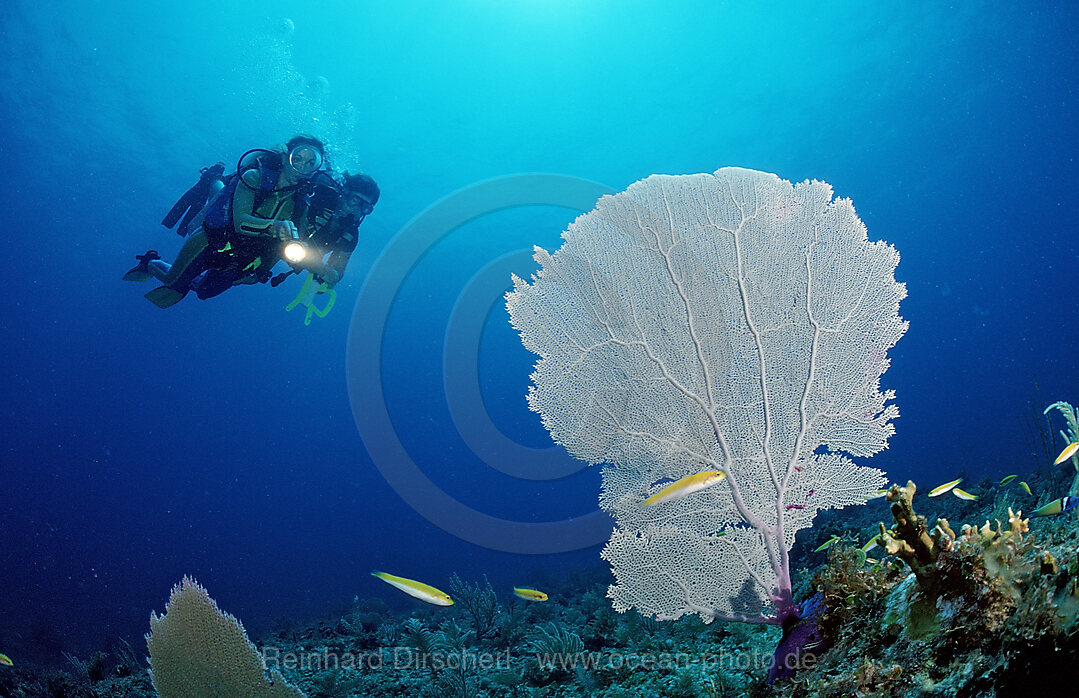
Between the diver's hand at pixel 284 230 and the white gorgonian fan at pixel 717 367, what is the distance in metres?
4.64

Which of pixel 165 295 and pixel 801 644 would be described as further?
pixel 165 295

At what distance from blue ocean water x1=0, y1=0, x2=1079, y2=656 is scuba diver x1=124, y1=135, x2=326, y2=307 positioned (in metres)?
15.1

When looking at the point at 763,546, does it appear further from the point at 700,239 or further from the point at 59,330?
the point at 59,330

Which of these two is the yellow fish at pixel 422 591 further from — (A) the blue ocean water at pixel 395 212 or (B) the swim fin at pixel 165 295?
(A) the blue ocean water at pixel 395 212

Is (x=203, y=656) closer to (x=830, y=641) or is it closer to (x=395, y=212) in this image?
(x=830, y=641)

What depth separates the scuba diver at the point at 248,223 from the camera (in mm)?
7000

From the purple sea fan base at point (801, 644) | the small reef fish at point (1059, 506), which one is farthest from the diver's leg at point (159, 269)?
the small reef fish at point (1059, 506)

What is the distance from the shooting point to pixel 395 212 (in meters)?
33.7

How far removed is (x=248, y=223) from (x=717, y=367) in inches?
275

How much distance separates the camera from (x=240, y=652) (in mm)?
3148

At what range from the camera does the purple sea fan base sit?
2.38 m

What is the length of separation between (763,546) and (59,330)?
65.9 meters

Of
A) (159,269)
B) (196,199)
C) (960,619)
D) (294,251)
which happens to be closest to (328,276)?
(294,251)

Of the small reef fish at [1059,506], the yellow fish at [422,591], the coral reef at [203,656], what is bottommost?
the coral reef at [203,656]
